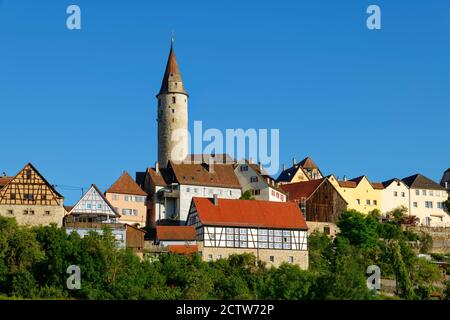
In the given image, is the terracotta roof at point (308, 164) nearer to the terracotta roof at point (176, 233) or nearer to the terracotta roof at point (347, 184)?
the terracotta roof at point (347, 184)

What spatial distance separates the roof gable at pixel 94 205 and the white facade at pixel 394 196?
29.8 meters

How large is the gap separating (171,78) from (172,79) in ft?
0.62

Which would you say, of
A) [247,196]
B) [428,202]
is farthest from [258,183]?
[428,202]

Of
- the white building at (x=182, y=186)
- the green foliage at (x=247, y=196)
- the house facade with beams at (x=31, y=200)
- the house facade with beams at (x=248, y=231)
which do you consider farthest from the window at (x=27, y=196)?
the green foliage at (x=247, y=196)

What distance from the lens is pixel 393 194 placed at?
103m

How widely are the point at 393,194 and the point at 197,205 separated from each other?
93.6 ft

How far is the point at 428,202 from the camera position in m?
104

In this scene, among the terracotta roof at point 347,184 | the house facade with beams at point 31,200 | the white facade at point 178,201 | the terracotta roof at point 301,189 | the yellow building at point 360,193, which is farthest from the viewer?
the terracotta roof at point 347,184

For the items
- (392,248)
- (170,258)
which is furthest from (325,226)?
(170,258)

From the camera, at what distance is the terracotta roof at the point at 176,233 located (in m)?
78.5

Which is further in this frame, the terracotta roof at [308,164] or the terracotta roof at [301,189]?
the terracotta roof at [308,164]

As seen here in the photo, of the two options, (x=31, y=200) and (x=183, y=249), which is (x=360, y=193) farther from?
(x=31, y=200)

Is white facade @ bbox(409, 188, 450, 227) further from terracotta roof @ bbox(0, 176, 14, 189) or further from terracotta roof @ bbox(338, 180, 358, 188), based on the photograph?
terracotta roof @ bbox(0, 176, 14, 189)
